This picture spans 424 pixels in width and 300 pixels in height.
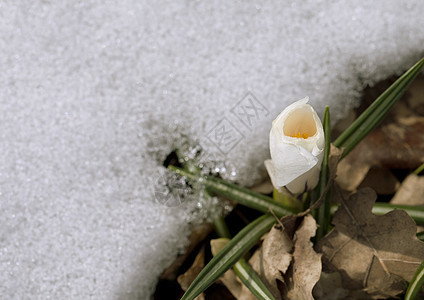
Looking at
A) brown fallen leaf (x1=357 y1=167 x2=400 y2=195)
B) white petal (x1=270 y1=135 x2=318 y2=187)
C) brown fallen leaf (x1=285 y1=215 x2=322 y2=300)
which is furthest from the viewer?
brown fallen leaf (x1=357 y1=167 x2=400 y2=195)

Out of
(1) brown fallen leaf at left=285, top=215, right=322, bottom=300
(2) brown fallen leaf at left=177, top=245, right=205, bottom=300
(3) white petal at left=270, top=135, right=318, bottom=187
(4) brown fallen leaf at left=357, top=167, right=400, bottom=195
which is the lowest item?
(4) brown fallen leaf at left=357, top=167, right=400, bottom=195

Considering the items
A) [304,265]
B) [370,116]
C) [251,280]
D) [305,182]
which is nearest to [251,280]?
[251,280]

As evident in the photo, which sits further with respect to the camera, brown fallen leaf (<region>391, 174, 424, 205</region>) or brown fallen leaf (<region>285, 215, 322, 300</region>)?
brown fallen leaf (<region>391, 174, 424, 205</region>)

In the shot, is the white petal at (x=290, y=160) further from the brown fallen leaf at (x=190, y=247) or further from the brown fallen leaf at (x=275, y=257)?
the brown fallen leaf at (x=190, y=247)

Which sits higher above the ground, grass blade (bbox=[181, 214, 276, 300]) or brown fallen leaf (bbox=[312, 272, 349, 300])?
grass blade (bbox=[181, 214, 276, 300])

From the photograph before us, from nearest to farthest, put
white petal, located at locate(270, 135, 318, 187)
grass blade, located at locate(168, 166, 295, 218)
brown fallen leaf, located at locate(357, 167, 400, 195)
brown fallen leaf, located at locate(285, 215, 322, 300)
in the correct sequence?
1. white petal, located at locate(270, 135, 318, 187)
2. brown fallen leaf, located at locate(285, 215, 322, 300)
3. grass blade, located at locate(168, 166, 295, 218)
4. brown fallen leaf, located at locate(357, 167, 400, 195)

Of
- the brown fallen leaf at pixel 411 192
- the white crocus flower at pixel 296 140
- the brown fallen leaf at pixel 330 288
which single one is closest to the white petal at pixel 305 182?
the white crocus flower at pixel 296 140

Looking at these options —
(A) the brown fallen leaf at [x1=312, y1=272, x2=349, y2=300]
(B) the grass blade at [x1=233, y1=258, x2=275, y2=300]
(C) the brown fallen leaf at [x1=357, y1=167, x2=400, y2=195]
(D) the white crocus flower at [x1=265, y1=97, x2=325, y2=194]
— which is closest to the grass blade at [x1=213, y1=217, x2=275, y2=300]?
(B) the grass blade at [x1=233, y1=258, x2=275, y2=300]

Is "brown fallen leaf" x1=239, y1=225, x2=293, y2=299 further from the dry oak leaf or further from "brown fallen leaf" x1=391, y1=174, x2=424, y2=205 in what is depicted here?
"brown fallen leaf" x1=391, y1=174, x2=424, y2=205
